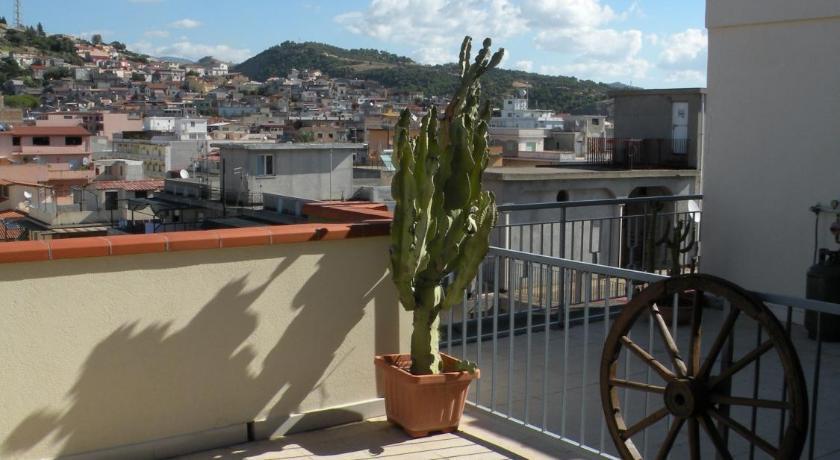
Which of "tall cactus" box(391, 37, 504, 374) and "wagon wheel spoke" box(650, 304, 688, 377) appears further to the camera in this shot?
"tall cactus" box(391, 37, 504, 374)

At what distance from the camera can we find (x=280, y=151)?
143 ft

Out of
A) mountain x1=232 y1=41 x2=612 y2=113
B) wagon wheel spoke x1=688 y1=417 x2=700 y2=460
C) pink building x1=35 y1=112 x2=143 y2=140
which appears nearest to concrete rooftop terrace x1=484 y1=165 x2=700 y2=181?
wagon wheel spoke x1=688 y1=417 x2=700 y2=460

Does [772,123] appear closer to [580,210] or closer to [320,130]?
[580,210]

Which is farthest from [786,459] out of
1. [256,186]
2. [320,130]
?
[320,130]

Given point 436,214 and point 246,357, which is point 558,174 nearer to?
point 436,214

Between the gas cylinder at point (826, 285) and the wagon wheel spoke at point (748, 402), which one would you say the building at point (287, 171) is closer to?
the gas cylinder at point (826, 285)

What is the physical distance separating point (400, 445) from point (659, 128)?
70.2 feet

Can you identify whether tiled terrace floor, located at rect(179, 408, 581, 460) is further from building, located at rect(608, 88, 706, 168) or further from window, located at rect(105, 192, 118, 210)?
window, located at rect(105, 192, 118, 210)

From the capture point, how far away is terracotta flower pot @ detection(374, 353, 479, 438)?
5.25 m

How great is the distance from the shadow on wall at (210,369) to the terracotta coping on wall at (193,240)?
6.6 inches

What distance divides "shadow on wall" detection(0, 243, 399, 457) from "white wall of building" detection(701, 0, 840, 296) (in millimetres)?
3914

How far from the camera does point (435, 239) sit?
5312 millimetres

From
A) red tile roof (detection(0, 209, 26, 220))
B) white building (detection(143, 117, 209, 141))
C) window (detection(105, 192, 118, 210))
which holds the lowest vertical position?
red tile roof (detection(0, 209, 26, 220))

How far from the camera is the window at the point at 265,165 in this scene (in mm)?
43125
